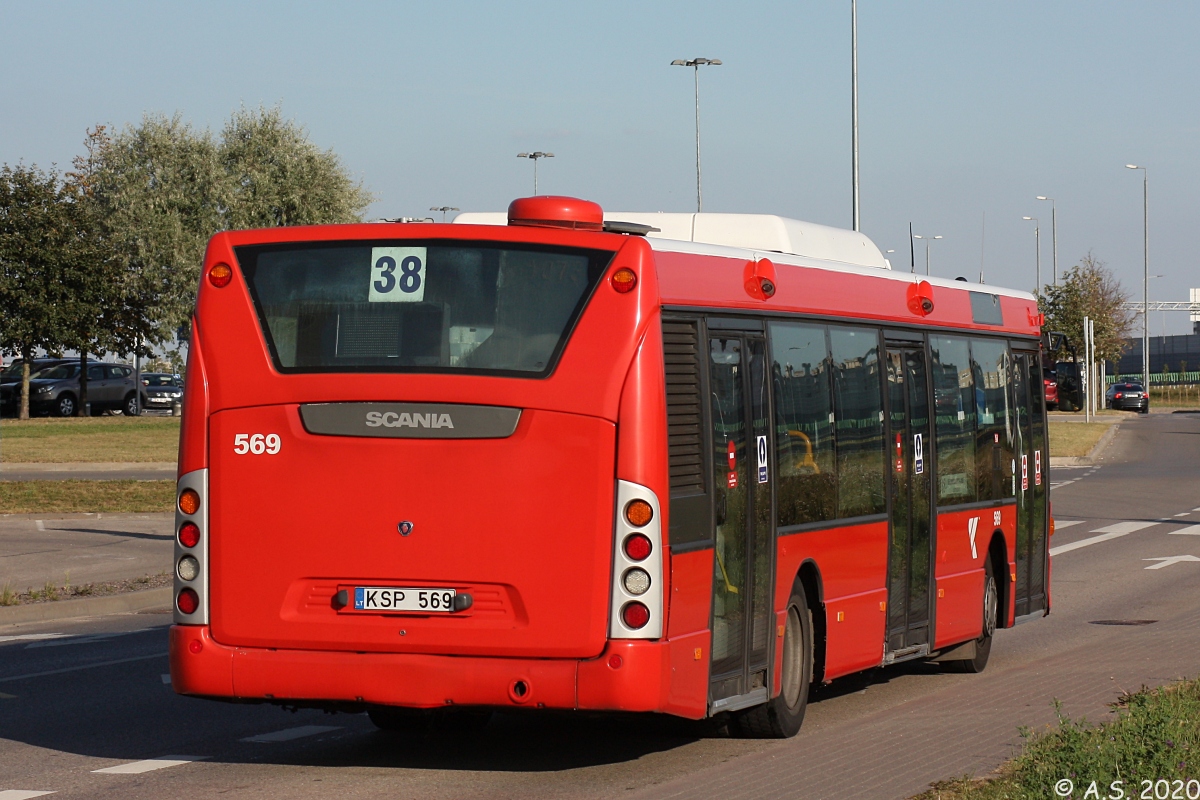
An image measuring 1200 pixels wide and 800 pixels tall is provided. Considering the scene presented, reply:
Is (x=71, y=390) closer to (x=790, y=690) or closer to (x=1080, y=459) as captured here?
(x=1080, y=459)

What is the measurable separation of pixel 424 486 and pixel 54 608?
1010cm

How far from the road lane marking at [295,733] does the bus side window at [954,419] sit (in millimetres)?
4371

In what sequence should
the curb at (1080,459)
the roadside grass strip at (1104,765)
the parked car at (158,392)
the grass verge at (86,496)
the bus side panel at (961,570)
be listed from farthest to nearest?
the parked car at (158,392), the curb at (1080,459), the grass verge at (86,496), the bus side panel at (961,570), the roadside grass strip at (1104,765)

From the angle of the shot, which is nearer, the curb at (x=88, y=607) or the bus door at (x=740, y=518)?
the bus door at (x=740, y=518)

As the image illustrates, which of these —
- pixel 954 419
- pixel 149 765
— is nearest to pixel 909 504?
pixel 954 419

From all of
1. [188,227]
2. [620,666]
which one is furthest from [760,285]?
[188,227]

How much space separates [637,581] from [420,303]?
62.8 inches

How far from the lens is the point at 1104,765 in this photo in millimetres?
7246

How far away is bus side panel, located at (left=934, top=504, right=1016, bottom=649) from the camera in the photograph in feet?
39.4

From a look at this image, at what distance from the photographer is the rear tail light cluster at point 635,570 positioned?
777 centimetres

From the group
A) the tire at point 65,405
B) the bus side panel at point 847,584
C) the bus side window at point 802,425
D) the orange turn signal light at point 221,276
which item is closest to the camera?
the orange turn signal light at point 221,276

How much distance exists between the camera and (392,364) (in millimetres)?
8047

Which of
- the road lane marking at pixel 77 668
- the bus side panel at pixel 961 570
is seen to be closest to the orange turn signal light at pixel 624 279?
the bus side panel at pixel 961 570

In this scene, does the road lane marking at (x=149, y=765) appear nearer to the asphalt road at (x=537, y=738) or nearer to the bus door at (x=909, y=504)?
the asphalt road at (x=537, y=738)
